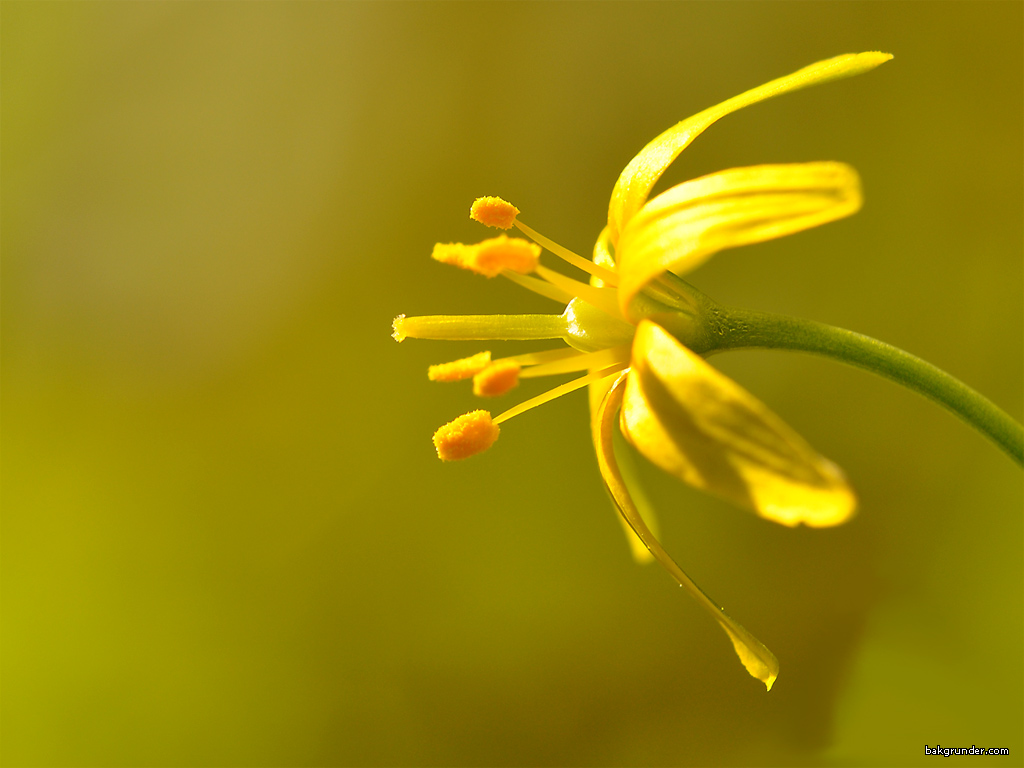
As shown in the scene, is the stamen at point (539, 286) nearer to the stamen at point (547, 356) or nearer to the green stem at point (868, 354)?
the stamen at point (547, 356)

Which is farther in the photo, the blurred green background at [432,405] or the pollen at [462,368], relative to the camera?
the blurred green background at [432,405]

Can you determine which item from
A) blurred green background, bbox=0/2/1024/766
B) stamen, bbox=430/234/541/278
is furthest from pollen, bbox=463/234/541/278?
blurred green background, bbox=0/2/1024/766

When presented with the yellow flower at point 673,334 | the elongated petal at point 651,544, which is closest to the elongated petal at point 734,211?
the yellow flower at point 673,334

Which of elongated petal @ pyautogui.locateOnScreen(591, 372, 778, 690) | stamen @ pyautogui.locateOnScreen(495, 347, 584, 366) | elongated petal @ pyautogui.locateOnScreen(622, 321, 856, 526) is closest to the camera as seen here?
elongated petal @ pyautogui.locateOnScreen(622, 321, 856, 526)

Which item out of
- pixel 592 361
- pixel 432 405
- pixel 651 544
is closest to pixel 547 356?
pixel 592 361

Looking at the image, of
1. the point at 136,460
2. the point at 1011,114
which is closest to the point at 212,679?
the point at 136,460

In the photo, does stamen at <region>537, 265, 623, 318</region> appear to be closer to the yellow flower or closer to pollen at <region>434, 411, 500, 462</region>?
the yellow flower
